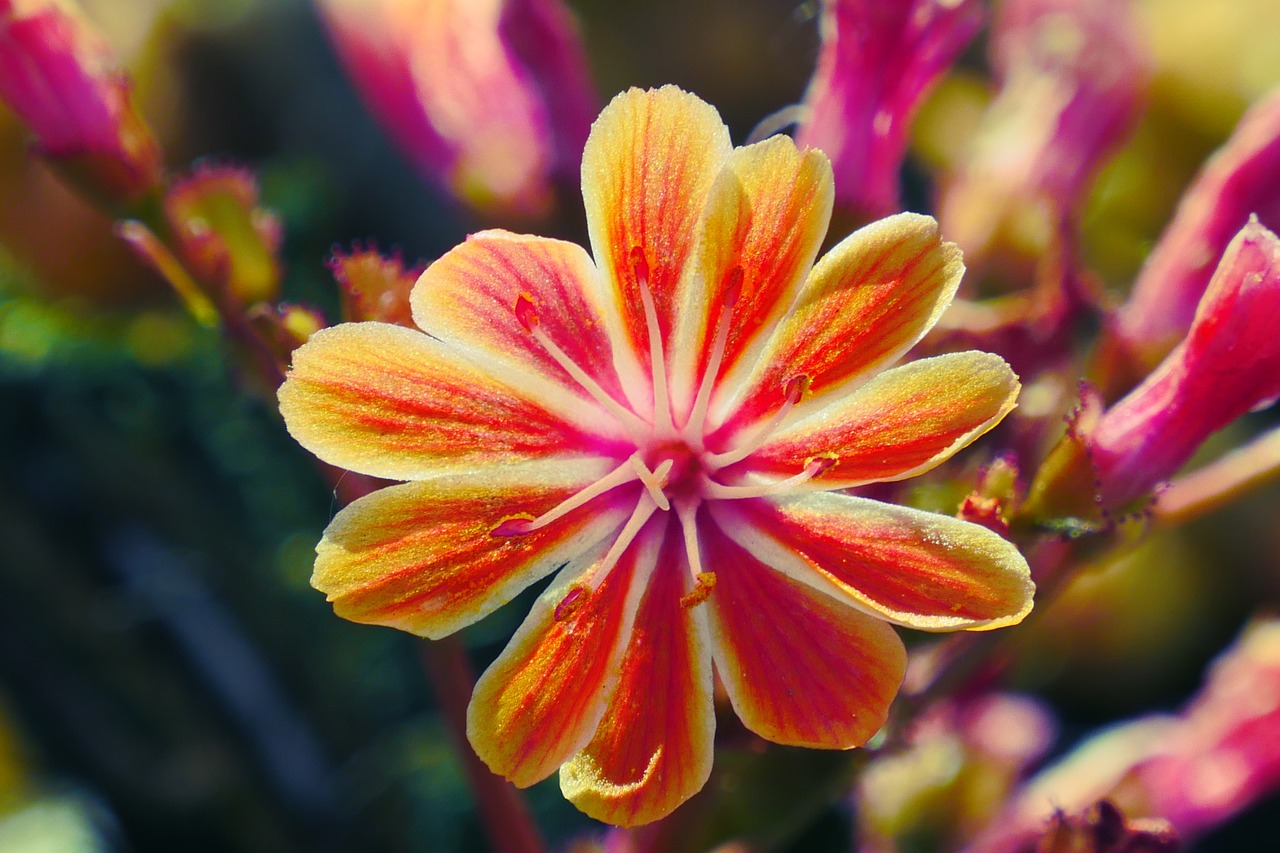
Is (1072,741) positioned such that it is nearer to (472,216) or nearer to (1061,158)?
(1061,158)

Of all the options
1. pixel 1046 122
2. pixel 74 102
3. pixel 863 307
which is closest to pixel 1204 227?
pixel 1046 122

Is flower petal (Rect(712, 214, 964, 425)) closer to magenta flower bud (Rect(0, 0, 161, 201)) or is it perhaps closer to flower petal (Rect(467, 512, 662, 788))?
flower petal (Rect(467, 512, 662, 788))

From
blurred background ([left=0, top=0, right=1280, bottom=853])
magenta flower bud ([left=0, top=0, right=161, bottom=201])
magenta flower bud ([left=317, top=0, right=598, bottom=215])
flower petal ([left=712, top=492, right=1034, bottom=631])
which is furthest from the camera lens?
blurred background ([left=0, top=0, right=1280, bottom=853])

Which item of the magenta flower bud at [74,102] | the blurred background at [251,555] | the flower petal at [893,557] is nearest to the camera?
the flower petal at [893,557]

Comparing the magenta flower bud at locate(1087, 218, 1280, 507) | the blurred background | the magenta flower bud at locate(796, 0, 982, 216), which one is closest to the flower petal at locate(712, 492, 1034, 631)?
the magenta flower bud at locate(1087, 218, 1280, 507)

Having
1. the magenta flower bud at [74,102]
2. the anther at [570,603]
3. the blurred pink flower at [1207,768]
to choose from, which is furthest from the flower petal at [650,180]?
the blurred pink flower at [1207,768]

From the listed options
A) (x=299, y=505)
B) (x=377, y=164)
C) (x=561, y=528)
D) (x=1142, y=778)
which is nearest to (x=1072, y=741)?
(x=1142, y=778)

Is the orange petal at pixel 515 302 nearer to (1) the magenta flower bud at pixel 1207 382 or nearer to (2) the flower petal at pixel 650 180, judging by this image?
(2) the flower petal at pixel 650 180

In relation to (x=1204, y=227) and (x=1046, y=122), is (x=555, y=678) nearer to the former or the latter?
(x=1204, y=227)
